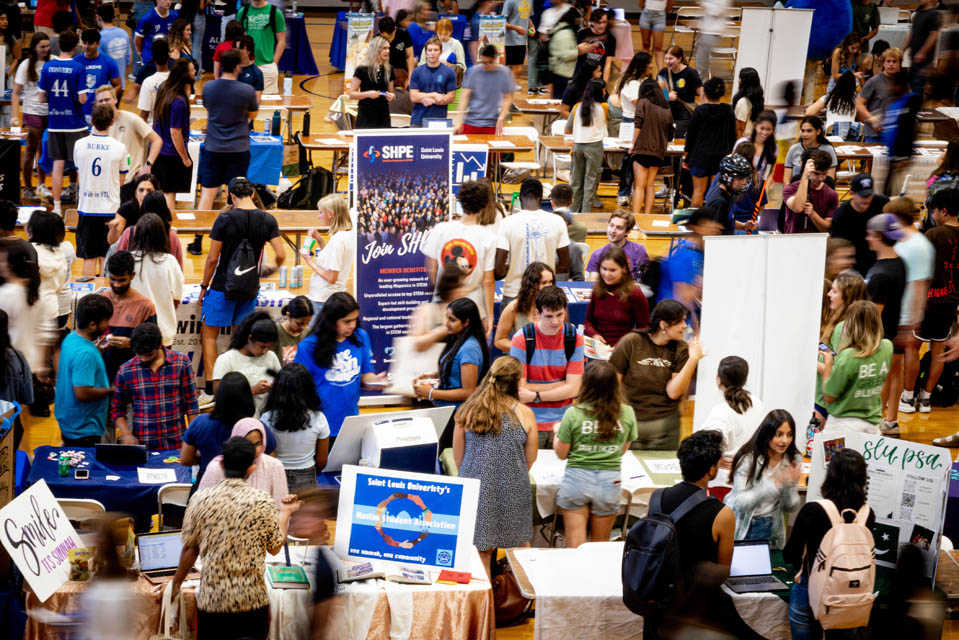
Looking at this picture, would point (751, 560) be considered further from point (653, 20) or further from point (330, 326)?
point (653, 20)

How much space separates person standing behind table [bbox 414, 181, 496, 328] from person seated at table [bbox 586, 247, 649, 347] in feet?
2.32

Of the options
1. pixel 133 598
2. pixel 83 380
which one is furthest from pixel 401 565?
pixel 83 380

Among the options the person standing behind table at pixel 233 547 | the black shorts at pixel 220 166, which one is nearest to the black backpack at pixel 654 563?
the person standing behind table at pixel 233 547

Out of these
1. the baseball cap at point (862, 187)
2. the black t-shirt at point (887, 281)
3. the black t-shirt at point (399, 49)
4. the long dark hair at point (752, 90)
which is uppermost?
the black t-shirt at point (399, 49)

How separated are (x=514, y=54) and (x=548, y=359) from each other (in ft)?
33.8

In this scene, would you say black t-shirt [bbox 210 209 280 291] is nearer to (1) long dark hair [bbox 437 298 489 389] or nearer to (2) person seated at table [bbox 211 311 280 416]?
(2) person seated at table [bbox 211 311 280 416]

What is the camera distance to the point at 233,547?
4531 millimetres

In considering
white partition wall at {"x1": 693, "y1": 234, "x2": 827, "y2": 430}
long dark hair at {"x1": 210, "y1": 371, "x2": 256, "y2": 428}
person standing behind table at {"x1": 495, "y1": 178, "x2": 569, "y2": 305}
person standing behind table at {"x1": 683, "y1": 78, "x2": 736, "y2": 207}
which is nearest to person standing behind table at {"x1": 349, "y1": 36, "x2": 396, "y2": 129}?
person standing behind table at {"x1": 683, "y1": 78, "x2": 736, "y2": 207}

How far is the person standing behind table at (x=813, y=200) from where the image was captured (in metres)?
8.84

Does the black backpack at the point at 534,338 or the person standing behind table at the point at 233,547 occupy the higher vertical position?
the black backpack at the point at 534,338

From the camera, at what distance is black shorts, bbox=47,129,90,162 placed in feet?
35.9

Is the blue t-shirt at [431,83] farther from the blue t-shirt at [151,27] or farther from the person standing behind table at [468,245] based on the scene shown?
the person standing behind table at [468,245]

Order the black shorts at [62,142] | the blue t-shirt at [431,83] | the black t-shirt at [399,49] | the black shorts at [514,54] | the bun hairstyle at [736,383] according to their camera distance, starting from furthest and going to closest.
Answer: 1. the black shorts at [514,54]
2. the black t-shirt at [399,49]
3. the blue t-shirt at [431,83]
4. the black shorts at [62,142]
5. the bun hairstyle at [736,383]

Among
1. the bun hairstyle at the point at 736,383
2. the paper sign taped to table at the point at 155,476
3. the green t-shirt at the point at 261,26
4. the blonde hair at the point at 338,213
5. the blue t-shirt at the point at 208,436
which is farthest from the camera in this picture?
the green t-shirt at the point at 261,26
